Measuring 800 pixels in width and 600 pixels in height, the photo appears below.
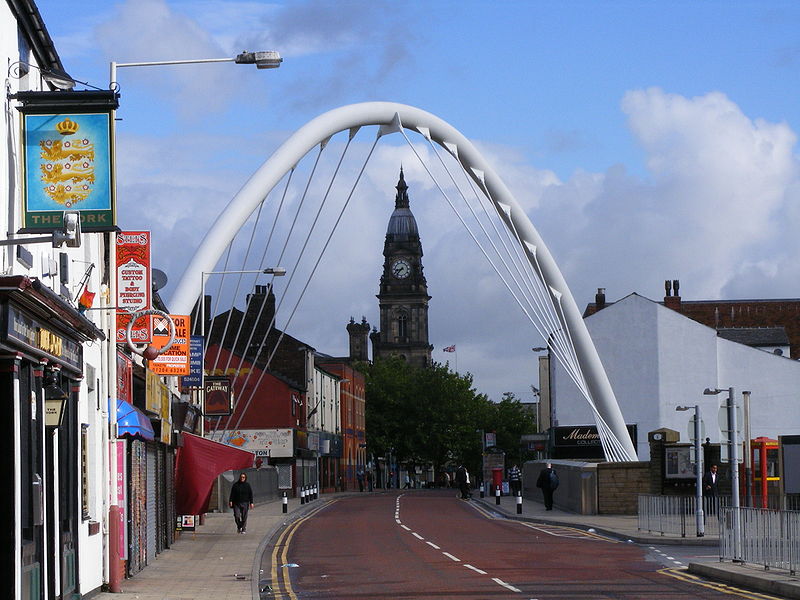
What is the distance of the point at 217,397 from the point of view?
44.7m

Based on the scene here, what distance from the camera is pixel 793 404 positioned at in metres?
74.5

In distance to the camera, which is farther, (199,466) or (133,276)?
(199,466)

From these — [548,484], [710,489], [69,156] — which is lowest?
[548,484]

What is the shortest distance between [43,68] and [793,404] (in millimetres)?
64448

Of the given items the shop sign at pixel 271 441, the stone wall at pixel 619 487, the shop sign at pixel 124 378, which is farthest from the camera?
the shop sign at pixel 271 441

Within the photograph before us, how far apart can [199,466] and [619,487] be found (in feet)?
55.3

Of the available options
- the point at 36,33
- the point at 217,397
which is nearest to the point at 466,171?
the point at 217,397

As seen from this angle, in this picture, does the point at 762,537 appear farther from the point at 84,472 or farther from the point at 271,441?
the point at 271,441

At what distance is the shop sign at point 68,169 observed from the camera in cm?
1380

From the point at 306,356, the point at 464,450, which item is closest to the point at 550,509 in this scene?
the point at 306,356

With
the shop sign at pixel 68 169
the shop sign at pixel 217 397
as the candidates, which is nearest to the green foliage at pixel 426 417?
the shop sign at pixel 217 397

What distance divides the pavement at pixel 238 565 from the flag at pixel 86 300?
172 inches

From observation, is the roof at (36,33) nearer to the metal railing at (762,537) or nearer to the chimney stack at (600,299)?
the metal railing at (762,537)

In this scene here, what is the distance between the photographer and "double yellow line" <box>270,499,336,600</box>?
20891 mm
